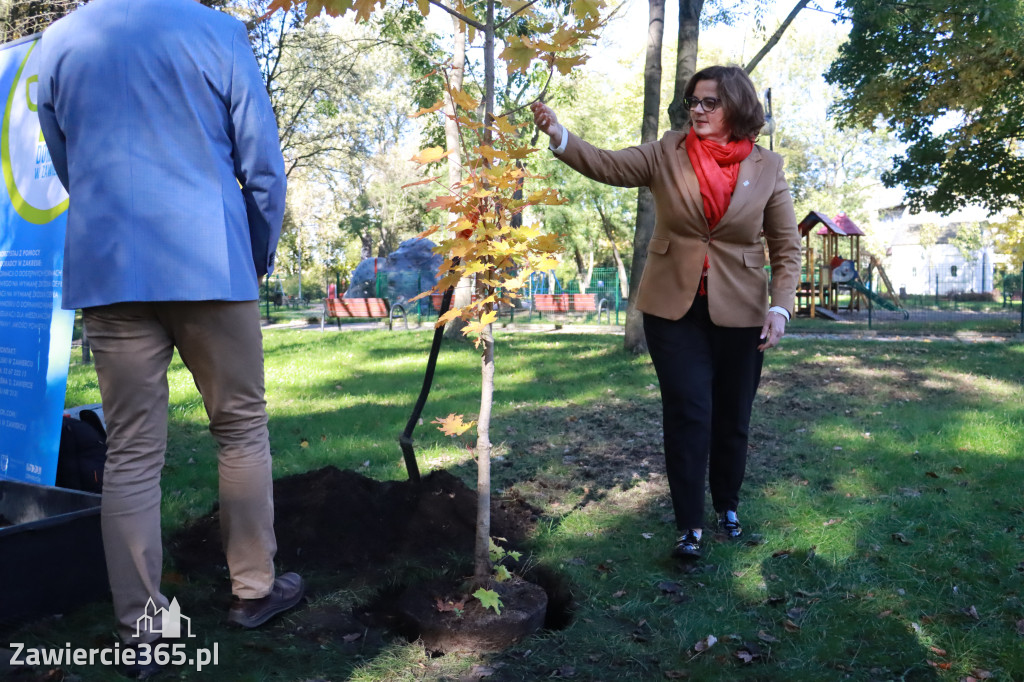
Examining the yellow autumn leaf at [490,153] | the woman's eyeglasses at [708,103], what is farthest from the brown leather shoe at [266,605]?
the woman's eyeglasses at [708,103]

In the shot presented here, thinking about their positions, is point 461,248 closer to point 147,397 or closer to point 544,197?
point 544,197

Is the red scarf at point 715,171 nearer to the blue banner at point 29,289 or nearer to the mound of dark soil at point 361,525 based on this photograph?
the mound of dark soil at point 361,525

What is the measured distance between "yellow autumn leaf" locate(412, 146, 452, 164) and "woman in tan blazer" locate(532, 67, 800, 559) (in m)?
0.91

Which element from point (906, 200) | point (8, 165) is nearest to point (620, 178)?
point (8, 165)

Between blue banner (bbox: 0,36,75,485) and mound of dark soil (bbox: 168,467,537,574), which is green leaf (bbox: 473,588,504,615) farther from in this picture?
blue banner (bbox: 0,36,75,485)

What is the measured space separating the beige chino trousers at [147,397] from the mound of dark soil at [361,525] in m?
0.86

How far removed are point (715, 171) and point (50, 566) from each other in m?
3.02

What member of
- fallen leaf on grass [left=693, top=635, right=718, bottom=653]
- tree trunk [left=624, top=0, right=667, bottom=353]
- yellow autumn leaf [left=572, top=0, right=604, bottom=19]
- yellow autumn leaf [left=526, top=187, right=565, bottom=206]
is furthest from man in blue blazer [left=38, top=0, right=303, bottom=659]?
tree trunk [left=624, top=0, right=667, bottom=353]

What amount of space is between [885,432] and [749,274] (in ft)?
9.69

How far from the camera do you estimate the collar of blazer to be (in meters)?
3.45

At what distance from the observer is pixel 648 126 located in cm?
1017

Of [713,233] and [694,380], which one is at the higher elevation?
[713,233]

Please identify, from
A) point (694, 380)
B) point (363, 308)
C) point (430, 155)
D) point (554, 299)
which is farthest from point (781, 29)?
point (363, 308)

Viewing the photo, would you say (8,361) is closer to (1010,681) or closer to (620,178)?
(620,178)
